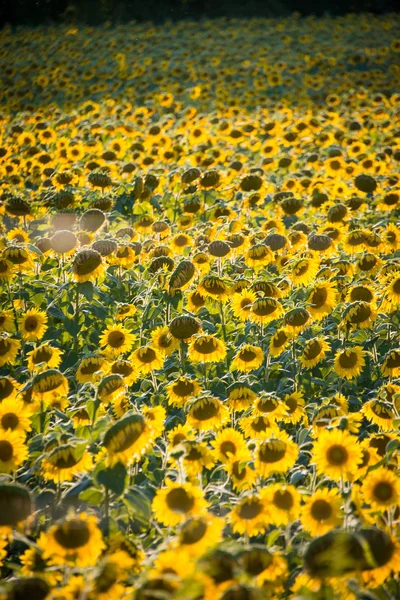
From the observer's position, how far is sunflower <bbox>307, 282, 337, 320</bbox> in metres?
3.82

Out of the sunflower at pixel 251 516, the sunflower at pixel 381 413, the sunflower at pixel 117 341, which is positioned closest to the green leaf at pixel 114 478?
the sunflower at pixel 251 516

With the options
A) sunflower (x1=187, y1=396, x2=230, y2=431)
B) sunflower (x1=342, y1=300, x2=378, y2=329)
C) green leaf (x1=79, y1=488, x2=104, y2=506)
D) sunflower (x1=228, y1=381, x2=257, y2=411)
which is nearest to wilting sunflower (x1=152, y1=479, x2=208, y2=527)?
green leaf (x1=79, y1=488, x2=104, y2=506)

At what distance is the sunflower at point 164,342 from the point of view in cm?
361

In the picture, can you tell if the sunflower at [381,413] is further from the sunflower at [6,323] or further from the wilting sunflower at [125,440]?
the sunflower at [6,323]

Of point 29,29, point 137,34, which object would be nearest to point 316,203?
point 137,34

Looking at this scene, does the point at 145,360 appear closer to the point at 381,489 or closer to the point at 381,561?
the point at 381,489

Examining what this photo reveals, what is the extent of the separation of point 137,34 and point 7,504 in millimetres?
23002

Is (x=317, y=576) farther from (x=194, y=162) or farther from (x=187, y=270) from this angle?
(x=194, y=162)

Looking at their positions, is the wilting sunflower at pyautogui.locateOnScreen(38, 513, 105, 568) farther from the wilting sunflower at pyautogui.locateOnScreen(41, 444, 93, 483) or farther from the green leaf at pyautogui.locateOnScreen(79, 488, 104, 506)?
the wilting sunflower at pyautogui.locateOnScreen(41, 444, 93, 483)

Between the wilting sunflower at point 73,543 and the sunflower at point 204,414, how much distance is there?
2.99ft

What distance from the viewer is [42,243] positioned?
5.02 meters

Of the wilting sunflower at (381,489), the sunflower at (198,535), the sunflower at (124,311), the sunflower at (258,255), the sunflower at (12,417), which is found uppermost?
the sunflower at (258,255)

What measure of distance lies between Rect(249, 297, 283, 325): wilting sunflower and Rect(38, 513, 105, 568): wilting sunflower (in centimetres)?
195

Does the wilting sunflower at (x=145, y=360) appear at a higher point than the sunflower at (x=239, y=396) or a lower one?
higher
